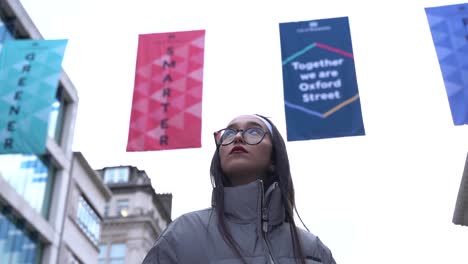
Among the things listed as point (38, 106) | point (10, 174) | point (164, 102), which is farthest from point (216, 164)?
point (10, 174)

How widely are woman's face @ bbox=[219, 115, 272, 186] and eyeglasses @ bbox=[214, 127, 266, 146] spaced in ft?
0.07

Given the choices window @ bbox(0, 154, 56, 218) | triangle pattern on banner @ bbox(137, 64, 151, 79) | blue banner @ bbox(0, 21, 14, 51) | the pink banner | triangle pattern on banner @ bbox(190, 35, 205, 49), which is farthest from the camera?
window @ bbox(0, 154, 56, 218)

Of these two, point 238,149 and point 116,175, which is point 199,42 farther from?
point 116,175

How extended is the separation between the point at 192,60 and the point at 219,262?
10.1 metres

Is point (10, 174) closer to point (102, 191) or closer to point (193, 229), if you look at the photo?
point (102, 191)

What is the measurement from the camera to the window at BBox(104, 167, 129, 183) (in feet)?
193

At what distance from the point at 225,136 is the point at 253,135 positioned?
0.15m

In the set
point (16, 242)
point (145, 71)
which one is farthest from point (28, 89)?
point (16, 242)

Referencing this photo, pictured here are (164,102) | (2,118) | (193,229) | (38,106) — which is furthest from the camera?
(2,118)

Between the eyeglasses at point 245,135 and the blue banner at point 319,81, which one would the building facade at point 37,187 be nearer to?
the blue banner at point 319,81

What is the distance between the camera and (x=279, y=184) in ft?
9.80

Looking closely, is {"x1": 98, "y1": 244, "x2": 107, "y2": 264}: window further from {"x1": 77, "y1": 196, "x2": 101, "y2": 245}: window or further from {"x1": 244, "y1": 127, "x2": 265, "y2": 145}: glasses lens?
{"x1": 244, "y1": 127, "x2": 265, "y2": 145}: glasses lens

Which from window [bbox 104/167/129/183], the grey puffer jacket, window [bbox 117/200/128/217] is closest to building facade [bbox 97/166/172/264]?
window [bbox 117/200/128/217]

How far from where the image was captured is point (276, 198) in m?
2.80
